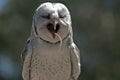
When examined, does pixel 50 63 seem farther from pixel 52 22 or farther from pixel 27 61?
pixel 52 22

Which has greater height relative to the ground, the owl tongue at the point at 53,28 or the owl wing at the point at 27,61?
the owl tongue at the point at 53,28

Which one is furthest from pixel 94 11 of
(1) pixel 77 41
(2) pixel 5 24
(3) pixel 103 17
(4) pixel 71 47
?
(4) pixel 71 47

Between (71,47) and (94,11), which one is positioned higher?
(71,47)

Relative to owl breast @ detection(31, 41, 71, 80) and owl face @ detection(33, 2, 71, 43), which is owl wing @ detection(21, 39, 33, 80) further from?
owl face @ detection(33, 2, 71, 43)

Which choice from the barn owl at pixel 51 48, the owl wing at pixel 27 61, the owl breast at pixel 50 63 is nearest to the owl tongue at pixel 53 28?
the barn owl at pixel 51 48

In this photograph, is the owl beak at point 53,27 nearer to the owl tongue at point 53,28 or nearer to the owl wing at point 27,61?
the owl tongue at point 53,28

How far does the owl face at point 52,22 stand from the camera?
3.30m

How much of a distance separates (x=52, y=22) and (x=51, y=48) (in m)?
0.23

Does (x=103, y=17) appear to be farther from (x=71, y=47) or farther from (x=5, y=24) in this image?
(x=71, y=47)

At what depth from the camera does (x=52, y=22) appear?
129 inches

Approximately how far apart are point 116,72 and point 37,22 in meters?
7.71

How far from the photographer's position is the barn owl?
10.9 ft

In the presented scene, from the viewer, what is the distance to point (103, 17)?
37.2ft

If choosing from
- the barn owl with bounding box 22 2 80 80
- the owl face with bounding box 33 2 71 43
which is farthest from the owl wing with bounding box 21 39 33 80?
the owl face with bounding box 33 2 71 43
